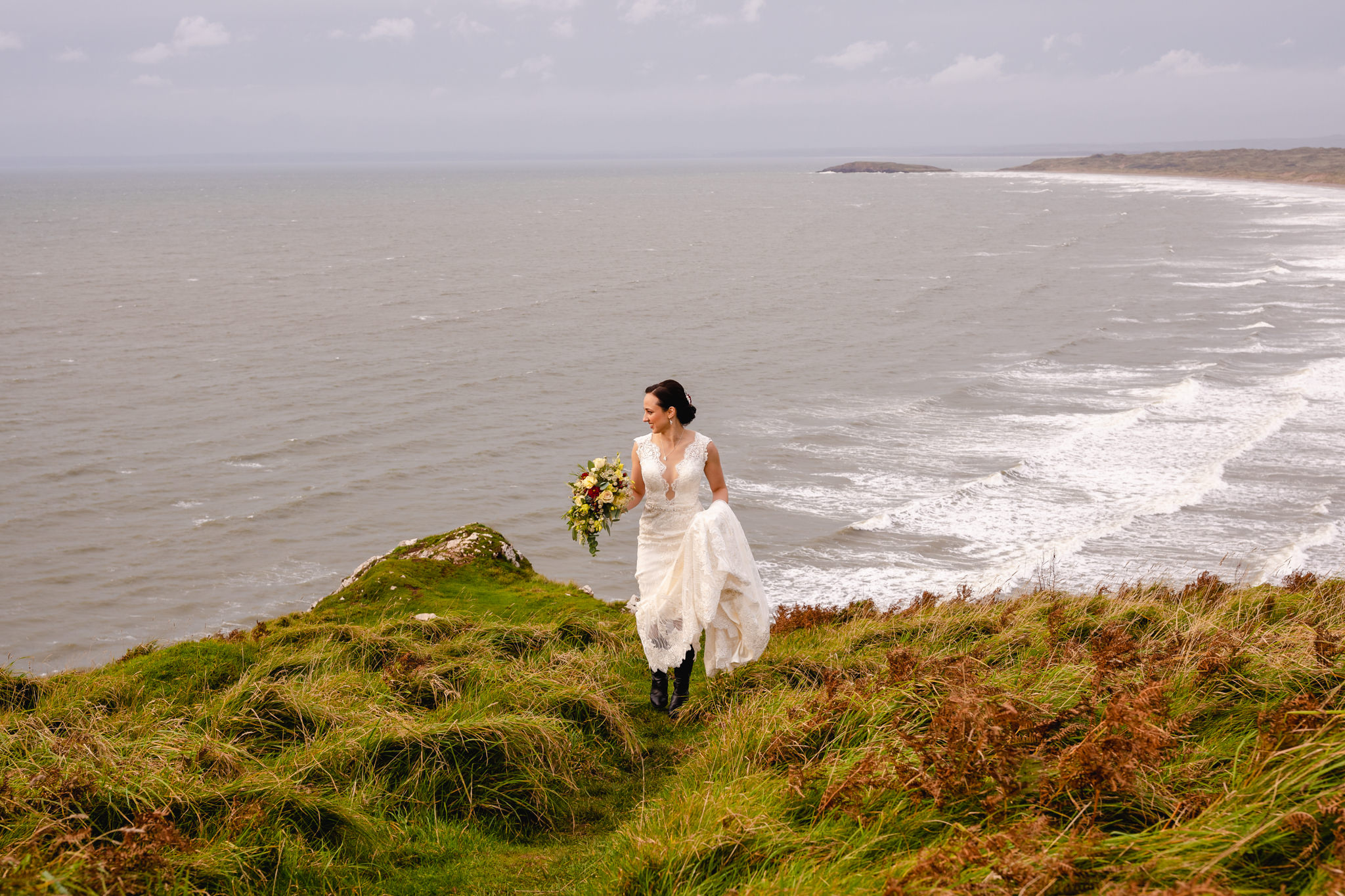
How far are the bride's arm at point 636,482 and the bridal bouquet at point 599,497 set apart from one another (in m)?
0.03

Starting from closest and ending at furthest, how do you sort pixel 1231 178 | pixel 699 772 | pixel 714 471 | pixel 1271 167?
pixel 699 772
pixel 714 471
pixel 1231 178
pixel 1271 167

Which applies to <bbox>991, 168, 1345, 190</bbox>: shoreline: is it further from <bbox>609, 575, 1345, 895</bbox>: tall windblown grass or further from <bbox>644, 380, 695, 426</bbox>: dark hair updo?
<bbox>609, 575, 1345, 895</bbox>: tall windblown grass

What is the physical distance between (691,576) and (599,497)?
981 millimetres

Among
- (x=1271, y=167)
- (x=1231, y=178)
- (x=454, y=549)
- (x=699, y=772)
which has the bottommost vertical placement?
(x=454, y=549)

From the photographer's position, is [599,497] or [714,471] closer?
[714,471]

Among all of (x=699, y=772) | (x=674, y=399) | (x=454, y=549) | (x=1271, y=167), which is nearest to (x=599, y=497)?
(x=674, y=399)

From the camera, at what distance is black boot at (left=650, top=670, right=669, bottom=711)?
25.2 ft

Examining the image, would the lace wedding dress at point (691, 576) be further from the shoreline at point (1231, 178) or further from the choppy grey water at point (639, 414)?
the shoreline at point (1231, 178)

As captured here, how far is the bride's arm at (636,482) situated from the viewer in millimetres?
7660

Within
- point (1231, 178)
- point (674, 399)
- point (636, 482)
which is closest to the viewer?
point (674, 399)

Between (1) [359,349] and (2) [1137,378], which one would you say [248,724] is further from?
(1) [359,349]

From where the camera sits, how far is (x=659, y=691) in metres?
7.69

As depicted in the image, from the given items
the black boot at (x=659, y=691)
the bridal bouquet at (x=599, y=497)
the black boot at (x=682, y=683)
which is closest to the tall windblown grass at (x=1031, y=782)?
the black boot at (x=682, y=683)

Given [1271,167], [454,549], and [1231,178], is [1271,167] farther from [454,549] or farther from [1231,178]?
[454,549]
